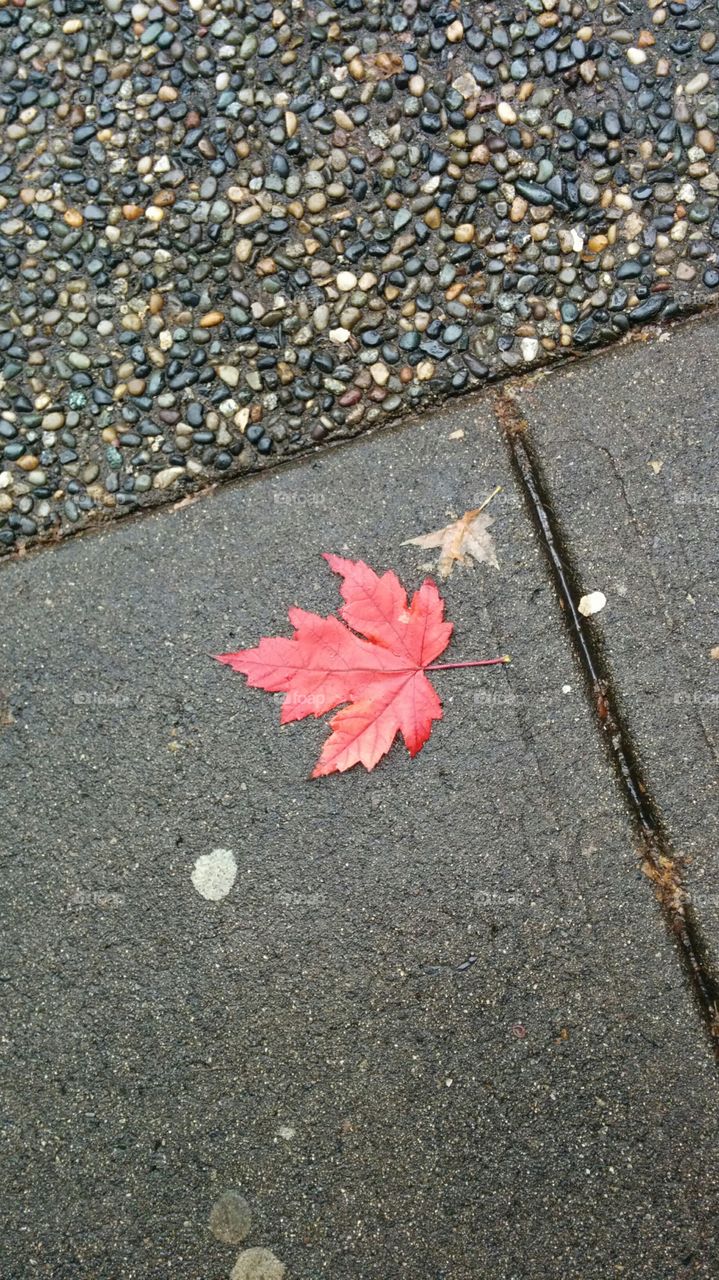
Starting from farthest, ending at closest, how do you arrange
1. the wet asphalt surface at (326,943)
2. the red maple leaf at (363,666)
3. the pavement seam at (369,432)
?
the pavement seam at (369,432)
the red maple leaf at (363,666)
the wet asphalt surface at (326,943)

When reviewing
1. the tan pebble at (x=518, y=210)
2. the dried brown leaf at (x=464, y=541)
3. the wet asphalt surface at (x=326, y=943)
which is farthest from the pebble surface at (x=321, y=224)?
the dried brown leaf at (x=464, y=541)

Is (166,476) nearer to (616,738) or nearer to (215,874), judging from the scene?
(215,874)

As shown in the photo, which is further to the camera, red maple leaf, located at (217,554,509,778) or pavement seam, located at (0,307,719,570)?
pavement seam, located at (0,307,719,570)

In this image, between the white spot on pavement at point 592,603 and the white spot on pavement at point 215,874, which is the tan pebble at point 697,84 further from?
the white spot on pavement at point 215,874

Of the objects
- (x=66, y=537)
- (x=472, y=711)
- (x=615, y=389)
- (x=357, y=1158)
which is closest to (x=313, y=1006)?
(x=357, y=1158)

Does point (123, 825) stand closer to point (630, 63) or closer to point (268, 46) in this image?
point (268, 46)

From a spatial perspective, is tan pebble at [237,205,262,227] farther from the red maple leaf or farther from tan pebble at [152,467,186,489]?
the red maple leaf

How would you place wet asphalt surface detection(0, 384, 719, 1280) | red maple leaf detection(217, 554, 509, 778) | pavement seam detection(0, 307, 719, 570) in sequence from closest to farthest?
wet asphalt surface detection(0, 384, 719, 1280) → red maple leaf detection(217, 554, 509, 778) → pavement seam detection(0, 307, 719, 570)

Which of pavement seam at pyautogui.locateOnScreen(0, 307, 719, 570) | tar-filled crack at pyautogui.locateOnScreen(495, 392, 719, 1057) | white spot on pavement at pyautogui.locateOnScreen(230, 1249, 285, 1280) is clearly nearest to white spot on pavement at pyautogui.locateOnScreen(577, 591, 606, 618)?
tar-filled crack at pyautogui.locateOnScreen(495, 392, 719, 1057)
